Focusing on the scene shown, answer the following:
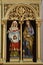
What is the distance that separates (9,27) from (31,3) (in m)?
0.50

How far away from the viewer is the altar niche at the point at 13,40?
107 inches

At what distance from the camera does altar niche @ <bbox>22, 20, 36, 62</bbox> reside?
2.72m

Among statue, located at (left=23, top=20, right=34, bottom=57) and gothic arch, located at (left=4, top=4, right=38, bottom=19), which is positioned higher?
gothic arch, located at (left=4, top=4, right=38, bottom=19)

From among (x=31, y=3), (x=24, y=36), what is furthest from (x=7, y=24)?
(x=31, y=3)

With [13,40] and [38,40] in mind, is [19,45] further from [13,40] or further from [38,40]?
[38,40]

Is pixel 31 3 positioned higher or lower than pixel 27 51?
higher

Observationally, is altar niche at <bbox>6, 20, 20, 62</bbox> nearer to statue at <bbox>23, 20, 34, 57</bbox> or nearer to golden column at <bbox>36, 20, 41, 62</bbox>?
statue at <bbox>23, 20, 34, 57</bbox>

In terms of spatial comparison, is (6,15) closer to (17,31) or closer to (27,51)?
(17,31)


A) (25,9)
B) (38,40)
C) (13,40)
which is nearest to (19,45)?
(13,40)

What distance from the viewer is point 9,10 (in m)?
2.74

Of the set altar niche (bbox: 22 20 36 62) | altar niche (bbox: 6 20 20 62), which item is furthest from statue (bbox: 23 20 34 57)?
altar niche (bbox: 6 20 20 62)

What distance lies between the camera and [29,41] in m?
2.75

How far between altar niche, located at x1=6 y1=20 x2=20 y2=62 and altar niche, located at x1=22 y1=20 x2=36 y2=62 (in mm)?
92

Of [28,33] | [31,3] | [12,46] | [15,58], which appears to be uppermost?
[31,3]
